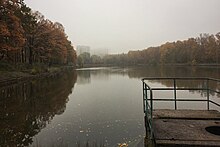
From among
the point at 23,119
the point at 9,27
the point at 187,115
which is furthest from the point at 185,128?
the point at 9,27

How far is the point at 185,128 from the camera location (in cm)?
537

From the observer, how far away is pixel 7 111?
33.3 ft

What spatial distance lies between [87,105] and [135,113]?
330 centimetres

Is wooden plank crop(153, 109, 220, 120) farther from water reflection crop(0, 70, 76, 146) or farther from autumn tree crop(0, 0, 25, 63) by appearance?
autumn tree crop(0, 0, 25, 63)

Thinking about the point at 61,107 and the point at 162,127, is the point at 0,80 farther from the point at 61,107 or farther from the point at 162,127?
the point at 162,127

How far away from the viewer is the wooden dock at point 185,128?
4426mm

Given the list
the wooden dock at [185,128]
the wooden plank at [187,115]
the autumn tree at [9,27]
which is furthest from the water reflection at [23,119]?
the autumn tree at [9,27]

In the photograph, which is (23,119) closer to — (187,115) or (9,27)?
(187,115)

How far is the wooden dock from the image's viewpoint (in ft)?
14.5

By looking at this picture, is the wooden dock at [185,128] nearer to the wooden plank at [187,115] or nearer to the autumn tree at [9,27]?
the wooden plank at [187,115]

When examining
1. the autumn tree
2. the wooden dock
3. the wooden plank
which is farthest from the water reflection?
the autumn tree

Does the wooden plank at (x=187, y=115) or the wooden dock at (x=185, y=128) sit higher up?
the wooden plank at (x=187, y=115)

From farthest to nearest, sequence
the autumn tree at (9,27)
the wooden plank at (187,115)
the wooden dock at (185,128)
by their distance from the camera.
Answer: the autumn tree at (9,27) < the wooden plank at (187,115) < the wooden dock at (185,128)

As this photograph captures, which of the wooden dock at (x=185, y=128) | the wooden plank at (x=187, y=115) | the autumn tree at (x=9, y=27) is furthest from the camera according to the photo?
the autumn tree at (x=9, y=27)
